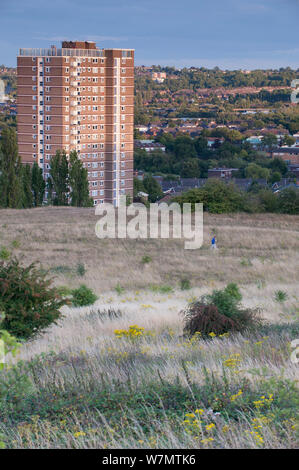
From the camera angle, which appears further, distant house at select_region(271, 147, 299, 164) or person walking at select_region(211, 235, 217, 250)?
distant house at select_region(271, 147, 299, 164)

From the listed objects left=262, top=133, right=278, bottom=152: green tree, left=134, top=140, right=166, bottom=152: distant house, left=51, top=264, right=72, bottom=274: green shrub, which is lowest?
left=51, top=264, right=72, bottom=274: green shrub

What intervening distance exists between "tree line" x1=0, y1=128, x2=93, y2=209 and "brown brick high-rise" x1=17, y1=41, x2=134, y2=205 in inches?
1152

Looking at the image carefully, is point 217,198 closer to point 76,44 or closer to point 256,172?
point 256,172

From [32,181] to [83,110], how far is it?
35908 mm

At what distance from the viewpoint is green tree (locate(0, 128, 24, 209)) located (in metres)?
38.2

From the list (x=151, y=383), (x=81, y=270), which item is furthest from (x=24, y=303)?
(x=81, y=270)

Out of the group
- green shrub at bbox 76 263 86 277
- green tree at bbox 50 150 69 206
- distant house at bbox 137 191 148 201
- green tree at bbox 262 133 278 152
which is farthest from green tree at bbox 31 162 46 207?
green tree at bbox 262 133 278 152

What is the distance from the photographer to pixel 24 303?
8086 mm

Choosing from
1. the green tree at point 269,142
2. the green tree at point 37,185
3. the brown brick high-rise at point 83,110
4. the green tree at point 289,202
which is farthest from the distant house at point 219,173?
the green tree at point 289,202

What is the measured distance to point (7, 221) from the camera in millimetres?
25984

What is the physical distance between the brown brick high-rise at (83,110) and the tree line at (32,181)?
2925cm

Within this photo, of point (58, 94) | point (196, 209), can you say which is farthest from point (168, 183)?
point (196, 209)

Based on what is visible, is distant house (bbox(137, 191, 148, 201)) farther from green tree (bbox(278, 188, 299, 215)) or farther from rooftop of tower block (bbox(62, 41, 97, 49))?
rooftop of tower block (bbox(62, 41, 97, 49))

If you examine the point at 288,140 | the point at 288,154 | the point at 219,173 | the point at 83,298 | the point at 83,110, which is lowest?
the point at 83,298
